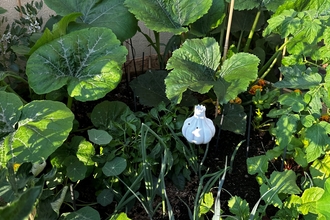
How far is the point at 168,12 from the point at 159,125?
52cm

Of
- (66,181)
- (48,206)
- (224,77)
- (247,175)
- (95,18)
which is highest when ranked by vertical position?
(95,18)

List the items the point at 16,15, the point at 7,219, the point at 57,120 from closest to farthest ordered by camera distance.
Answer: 1. the point at 7,219
2. the point at 57,120
3. the point at 16,15

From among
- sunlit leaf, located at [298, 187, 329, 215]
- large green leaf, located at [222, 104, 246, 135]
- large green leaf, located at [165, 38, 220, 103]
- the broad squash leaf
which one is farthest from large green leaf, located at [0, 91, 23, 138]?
sunlit leaf, located at [298, 187, 329, 215]

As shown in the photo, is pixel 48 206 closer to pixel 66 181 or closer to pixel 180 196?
pixel 66 181

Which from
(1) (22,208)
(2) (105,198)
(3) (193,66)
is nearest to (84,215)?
(2) (105,198)

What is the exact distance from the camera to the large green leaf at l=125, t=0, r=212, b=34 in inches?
56.6

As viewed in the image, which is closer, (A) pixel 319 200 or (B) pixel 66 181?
(A) pixel 319 200

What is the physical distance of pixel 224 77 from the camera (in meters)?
1.33

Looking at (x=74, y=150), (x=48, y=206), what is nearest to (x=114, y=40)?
(x=74, y=150)

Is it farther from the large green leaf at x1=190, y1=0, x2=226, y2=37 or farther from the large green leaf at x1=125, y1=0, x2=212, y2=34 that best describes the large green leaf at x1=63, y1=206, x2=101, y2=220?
the large green leaf at x1=190, y1=0, x2=226, y2=37

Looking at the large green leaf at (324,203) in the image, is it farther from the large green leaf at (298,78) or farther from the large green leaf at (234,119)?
the large green leaf at (234,119)

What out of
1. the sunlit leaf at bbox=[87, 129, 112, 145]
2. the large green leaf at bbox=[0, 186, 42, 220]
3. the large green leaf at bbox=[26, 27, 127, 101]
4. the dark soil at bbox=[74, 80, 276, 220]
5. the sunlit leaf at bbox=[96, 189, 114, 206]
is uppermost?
the large green leaf at bbox=[0, 186, 42, 220]

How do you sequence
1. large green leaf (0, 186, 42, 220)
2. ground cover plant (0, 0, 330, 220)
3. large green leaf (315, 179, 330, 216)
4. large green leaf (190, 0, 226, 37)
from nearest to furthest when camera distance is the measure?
large green leaf (0, 186, 42, 220)
large green leaf (315, 179, 330, 216)
ground cover plant (0, 0, 330, 220)
large green leaf (190, 0, 226, 37)

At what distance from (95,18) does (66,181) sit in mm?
715
